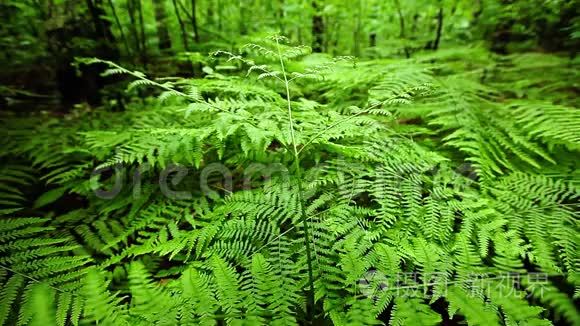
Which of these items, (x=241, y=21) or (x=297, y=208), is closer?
(x=297, y=208)

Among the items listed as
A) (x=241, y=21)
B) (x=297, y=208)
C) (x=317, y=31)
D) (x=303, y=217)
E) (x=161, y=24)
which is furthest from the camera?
(x=317, y=31)

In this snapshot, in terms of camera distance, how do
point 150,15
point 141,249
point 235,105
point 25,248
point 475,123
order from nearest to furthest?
point 25,248 → point 141,249 → point 235,105 → point 475,123 → point 150,15

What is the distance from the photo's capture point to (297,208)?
1.84 m

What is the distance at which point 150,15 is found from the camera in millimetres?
5867

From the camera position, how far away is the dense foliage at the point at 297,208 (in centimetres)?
133

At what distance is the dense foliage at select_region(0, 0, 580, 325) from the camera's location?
4.36 feet

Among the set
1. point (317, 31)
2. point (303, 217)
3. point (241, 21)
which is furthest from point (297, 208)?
point (317, 31)

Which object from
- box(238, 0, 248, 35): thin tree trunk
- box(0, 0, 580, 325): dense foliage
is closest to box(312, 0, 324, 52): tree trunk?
box(238, 0, 248, 35): thin tree trunk

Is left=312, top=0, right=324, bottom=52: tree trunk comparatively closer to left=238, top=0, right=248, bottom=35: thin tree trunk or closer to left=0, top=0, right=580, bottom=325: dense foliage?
left=238, top=0, right=248, bottom=35: thin tree trunk

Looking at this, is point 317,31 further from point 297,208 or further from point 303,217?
point 303,217

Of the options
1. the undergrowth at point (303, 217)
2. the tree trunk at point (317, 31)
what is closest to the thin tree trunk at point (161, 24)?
the tree trunk at point (317, 31)

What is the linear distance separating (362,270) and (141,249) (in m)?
1.26

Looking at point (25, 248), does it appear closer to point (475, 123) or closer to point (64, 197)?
point (64, 197)

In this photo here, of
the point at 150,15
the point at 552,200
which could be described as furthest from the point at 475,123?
the point at 150,15
